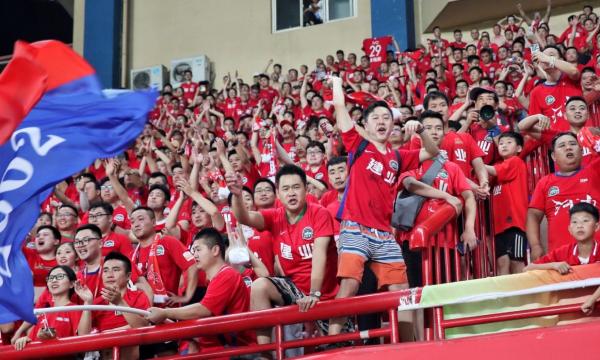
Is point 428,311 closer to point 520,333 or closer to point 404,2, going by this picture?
point 520,333

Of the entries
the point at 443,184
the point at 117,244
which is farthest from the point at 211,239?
the point at 117,244

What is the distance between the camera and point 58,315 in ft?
21.2

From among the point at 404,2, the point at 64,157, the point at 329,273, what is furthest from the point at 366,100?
the point at 404,2

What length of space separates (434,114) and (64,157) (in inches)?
135

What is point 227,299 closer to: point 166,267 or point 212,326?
point 212,326

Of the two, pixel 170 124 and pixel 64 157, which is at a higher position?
pixel 170 124

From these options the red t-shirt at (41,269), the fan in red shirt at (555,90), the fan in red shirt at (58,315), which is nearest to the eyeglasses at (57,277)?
the fan in red shirt at (58,315)

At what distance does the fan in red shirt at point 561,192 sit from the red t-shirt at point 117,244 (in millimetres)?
3667

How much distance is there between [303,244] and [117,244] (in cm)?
258

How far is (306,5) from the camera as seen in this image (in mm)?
18328

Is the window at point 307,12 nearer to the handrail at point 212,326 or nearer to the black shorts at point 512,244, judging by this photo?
the black shorts at point 512,244

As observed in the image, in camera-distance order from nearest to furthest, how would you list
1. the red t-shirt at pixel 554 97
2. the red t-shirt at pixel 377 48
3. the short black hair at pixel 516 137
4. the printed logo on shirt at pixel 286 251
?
the printed logo on shirt at pixel 286 251 → the short black hair at pixel 516 137 → the red t-shirt at pixel 554 97 → the red t-shirt at pixel 377 48

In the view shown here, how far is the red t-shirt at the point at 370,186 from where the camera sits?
18.2 feet

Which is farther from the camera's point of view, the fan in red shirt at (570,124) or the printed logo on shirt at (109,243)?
the printed logo on shirt at (109,243)
